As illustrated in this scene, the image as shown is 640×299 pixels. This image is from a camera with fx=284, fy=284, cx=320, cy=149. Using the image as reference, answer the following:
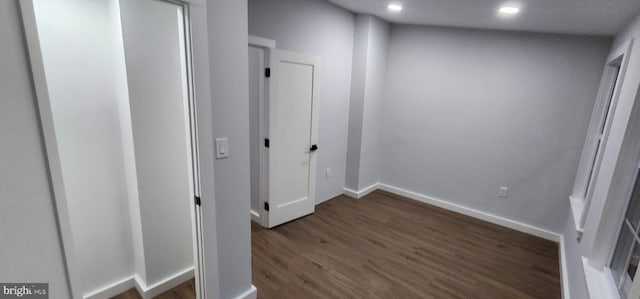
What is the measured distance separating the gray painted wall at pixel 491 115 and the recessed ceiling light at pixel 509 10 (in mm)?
914

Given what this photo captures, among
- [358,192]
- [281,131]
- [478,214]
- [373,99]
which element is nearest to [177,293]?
[281,131]

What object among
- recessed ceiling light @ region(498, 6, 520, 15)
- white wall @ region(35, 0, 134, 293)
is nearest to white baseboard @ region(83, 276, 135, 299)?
white wall @ region(35, 0, 134, 293)

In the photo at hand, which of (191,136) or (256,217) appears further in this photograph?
(256,217)

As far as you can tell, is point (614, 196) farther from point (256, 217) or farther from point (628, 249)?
point (256, 217)

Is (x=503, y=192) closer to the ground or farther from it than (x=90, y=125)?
closer to the ground

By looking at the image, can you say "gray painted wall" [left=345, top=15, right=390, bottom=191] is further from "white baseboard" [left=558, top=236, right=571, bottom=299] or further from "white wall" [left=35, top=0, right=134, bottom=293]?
"white wall" [left=35, top=0, right=134, bottom=293]

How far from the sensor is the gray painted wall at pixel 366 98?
3674mm

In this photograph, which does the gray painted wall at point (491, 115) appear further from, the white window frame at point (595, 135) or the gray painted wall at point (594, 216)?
the gray painted wall at point (594, 216)

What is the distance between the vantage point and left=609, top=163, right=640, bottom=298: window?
1347 millimetres

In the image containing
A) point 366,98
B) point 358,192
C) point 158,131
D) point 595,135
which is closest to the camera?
point 158,131

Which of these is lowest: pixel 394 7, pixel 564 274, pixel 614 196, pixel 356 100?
pixel 564 274

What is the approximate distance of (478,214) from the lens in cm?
368

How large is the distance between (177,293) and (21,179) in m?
1.55

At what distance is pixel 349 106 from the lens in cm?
395
